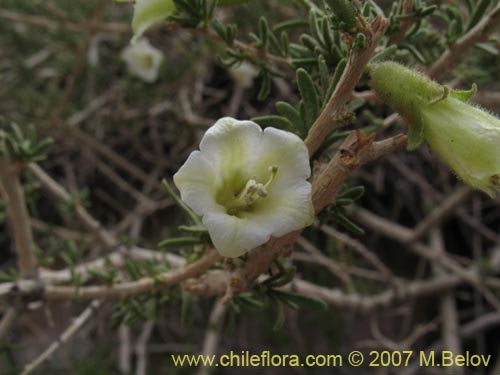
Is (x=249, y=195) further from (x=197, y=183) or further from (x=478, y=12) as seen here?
(x=478, y=12)

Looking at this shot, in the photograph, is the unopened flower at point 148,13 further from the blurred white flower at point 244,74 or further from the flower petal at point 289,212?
the blurred white flower at point 244,74

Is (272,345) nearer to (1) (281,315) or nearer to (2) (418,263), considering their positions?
(2) (418,263)

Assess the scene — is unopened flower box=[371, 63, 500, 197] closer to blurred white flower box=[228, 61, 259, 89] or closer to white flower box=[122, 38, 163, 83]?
blurred white flower box=[228, 61, 259, 89]

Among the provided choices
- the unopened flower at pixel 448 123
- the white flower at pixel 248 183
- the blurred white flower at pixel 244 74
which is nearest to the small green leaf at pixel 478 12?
the unopened flower at pixel 448 123

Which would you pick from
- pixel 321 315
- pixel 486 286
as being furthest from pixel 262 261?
pixel 321 315

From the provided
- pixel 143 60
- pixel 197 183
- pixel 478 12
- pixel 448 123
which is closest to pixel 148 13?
pixel 197 183

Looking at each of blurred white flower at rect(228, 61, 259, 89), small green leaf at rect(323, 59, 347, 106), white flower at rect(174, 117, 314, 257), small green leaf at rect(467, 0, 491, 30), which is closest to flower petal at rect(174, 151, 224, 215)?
white flower at rect(174, 117, 314, 257)
